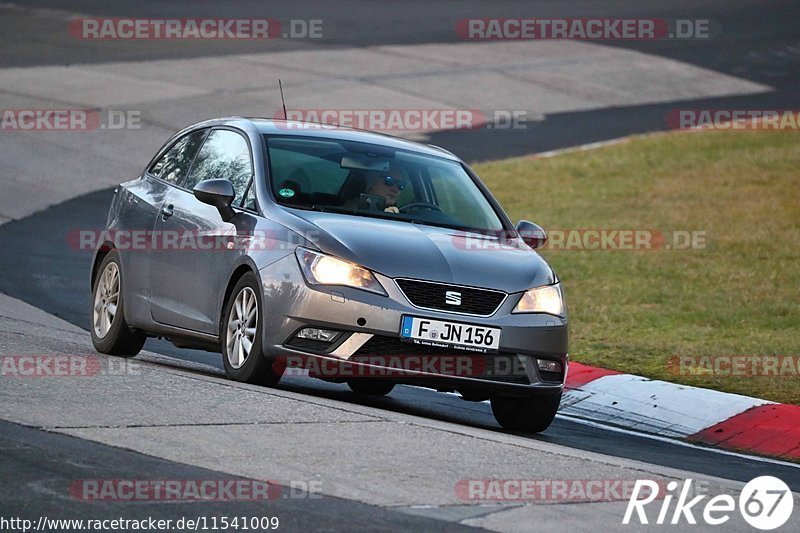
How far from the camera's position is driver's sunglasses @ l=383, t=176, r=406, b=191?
998 centimetres

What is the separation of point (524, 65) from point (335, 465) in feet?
83.7

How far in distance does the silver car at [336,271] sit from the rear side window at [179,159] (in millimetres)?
21

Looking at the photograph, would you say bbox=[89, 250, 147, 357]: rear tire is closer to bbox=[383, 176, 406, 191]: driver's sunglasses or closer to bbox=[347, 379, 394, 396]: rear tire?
bbox=[347, 379, 394, 396]: rear tire

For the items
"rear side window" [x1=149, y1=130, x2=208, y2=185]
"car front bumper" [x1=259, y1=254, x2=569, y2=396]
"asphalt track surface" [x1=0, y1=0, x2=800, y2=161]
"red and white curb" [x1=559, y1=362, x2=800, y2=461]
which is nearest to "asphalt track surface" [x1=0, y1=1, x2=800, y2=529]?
"asphalt track surface" [x1=0, y1=0, x2=800, y2=161]

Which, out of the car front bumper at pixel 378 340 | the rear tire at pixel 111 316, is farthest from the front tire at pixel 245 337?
→ the rear tire at pixel 111 316

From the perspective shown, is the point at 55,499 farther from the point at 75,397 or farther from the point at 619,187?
the point at 619,187

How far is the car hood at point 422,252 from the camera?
8898 millimetres

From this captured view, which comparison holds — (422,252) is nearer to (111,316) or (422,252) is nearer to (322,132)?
(322,132)

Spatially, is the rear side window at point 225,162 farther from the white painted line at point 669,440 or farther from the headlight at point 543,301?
the white painted line at point 669,440

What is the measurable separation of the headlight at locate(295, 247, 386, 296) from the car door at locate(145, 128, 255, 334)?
71 centimetres

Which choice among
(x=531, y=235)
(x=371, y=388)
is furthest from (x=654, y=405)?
(x=371, y=388)

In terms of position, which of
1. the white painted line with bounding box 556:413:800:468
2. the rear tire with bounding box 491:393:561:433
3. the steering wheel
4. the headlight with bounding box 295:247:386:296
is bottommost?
the white painted line with bounding box 556:413:800:468

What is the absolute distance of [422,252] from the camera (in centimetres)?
904

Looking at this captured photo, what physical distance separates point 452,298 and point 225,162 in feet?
7.12
